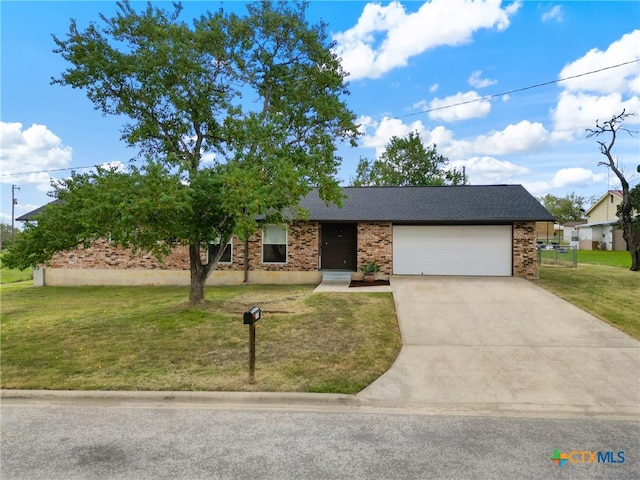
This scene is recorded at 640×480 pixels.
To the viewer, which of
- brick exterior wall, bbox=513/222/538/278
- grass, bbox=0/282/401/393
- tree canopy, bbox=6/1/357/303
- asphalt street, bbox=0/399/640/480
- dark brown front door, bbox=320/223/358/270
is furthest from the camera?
dark brown front door, bbox=320/223/358/270

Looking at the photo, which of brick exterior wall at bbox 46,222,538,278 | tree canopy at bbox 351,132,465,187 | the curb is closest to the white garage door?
brick exterior wall at bbox 46,222,538,278

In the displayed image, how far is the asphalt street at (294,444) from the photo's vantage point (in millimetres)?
3346

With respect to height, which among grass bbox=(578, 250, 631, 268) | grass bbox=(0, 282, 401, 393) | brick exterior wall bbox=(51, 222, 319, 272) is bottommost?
grass bbox=(0, 282, 401, 393)

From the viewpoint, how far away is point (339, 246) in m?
16.5

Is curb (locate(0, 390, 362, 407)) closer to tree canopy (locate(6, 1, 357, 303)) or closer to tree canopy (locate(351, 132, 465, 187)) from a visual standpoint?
tree canopy (locate(6, 1, 357, 303))

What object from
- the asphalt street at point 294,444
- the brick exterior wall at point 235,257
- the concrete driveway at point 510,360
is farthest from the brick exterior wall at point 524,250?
the asphalt street at point 294,444

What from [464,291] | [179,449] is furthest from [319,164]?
[179,449]

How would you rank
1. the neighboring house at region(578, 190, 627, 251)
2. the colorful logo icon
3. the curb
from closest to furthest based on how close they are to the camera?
1. the colorful logo icon
2. the curb
3. the neighboring house at region(578, 190, 627, 251)

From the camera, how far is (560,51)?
13305 millimetres

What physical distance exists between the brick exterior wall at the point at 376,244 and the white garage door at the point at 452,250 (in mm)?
292

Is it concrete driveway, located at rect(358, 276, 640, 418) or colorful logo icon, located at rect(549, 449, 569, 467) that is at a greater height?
concrete driveway, located at rect(358, 276, 640, 418)

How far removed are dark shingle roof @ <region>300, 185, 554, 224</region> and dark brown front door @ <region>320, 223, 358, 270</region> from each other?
31.8 inches

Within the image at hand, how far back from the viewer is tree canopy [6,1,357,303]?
801 centimetres

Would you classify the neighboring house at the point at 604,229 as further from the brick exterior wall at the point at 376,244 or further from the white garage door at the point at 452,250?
the brick exterior wall at the point at 376,244
